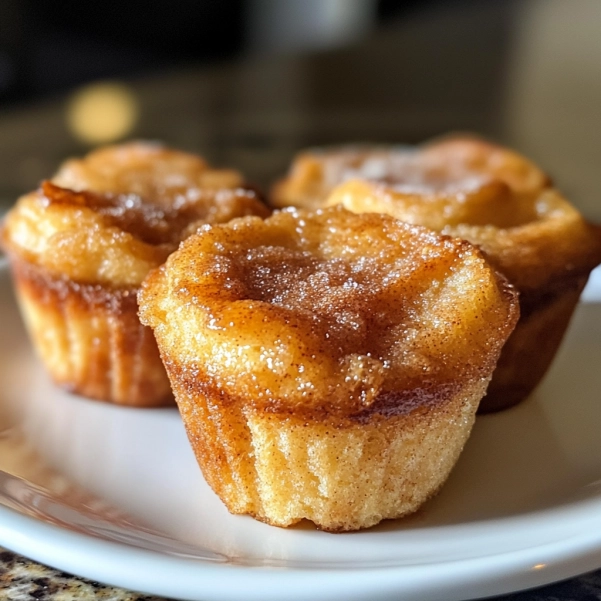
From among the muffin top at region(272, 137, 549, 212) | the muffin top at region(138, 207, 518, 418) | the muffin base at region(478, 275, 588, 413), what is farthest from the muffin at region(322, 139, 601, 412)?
the muffin top at region(138, 207, 518, 418)

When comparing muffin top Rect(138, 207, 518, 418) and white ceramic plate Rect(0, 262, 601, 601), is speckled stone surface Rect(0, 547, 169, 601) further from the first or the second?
muffin top Rect(138, 207, 518, 418)

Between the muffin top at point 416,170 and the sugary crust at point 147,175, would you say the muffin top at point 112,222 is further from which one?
the muffin top at point 416,170

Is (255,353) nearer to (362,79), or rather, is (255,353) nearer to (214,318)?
(214,318)

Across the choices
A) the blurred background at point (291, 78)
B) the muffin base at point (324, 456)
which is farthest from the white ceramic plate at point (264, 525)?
the blurred background at point (291, 78)

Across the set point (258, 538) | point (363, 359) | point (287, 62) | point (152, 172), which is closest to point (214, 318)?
point (363, 359)

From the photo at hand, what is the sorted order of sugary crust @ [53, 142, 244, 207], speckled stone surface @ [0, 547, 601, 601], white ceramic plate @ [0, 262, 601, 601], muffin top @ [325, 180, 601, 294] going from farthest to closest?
sugary crust @ [53, 142, 244, 207] < muffin top @ [325, 180, 601, 294] < speckled stone surface @ [0, 547, 601, 601] < white ceramic plate @ [0, 262, 601, 601]
